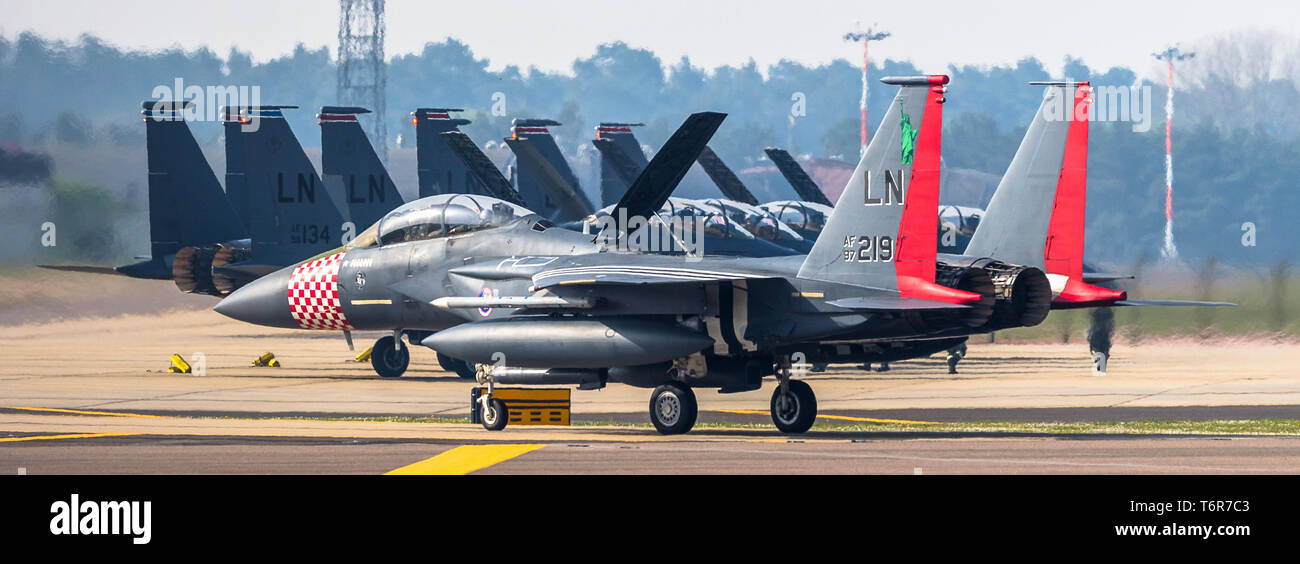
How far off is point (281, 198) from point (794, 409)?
1598 centimetres

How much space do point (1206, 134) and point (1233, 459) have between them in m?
57.3

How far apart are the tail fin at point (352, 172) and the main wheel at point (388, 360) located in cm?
349

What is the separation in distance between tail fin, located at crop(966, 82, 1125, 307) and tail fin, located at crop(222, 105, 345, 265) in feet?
50.9

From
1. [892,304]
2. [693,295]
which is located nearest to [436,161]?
[693,295]

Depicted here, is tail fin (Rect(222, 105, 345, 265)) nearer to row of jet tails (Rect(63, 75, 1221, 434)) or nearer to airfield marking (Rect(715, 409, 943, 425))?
row of jet tails (Rect(63, 75, 1221, 434))

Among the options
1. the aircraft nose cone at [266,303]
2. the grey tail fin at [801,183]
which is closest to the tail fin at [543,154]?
the grey tail fin at [801,183]

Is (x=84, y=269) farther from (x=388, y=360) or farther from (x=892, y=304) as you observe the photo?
(x=892, y=304)

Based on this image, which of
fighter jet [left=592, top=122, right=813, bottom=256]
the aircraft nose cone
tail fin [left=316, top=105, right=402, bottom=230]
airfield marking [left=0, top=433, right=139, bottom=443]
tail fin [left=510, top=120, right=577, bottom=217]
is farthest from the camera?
tail fin [left=510, top=120, right=577, bottom=217]

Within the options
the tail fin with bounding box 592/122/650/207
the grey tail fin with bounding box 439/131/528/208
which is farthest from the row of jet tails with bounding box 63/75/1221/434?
the tail fin with bounding box 592/122/650/207

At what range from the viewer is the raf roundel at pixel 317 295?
23.2 m

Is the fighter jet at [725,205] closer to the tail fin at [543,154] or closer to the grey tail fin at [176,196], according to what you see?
the tail fin at [543,154]

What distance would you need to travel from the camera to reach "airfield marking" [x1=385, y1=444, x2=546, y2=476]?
13.9 metres
